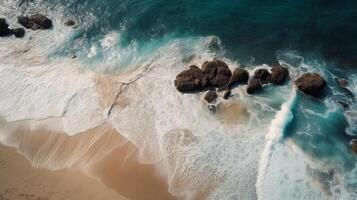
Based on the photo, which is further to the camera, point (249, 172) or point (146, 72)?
point (146, 72)

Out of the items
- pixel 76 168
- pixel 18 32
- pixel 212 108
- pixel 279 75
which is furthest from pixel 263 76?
pixel 18 32

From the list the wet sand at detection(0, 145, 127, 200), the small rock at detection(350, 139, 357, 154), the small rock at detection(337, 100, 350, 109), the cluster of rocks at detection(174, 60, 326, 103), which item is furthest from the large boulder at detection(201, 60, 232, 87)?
the wet sand at detection(0, 145, 127, 200)

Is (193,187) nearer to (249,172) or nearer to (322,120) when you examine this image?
(249,172)

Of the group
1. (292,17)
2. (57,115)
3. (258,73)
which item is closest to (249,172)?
(258,73)

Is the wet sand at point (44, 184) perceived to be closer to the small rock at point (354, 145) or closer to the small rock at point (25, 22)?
the small rock at point (354, 145)

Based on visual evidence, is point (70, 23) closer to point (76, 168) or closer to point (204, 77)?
point (204, 77)

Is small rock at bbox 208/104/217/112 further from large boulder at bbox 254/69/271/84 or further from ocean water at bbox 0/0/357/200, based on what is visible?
large boulder at bbox 254/69/271/84

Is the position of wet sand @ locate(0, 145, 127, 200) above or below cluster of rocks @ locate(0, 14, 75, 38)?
below
